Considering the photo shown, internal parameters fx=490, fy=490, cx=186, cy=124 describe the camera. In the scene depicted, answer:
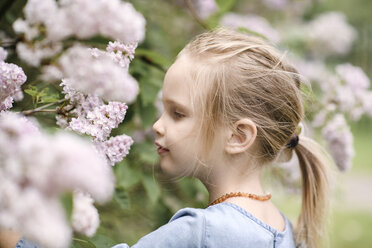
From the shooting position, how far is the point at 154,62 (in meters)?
1.67

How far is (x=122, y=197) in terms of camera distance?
4.90ft

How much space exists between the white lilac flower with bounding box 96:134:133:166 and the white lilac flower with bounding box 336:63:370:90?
1225mm

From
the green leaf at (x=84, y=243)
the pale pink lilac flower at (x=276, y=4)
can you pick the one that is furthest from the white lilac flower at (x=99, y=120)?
the pale pink lilac flower at (x=276, y=4)

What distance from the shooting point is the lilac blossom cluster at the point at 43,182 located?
19.1 inches

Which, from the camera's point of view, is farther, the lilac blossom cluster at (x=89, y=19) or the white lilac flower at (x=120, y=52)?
the white lilac flower at (x=120, y=52)

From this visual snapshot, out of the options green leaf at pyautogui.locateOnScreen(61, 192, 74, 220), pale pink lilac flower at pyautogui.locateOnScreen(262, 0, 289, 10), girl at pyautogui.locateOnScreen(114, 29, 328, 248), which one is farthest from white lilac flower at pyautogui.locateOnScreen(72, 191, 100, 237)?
pale pink lilac flower at pyautogui.locateOnScreen(262, 0, 289, 10)

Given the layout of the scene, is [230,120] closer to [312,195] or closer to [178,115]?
[178,115]

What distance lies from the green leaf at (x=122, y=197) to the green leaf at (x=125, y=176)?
1.1 inches

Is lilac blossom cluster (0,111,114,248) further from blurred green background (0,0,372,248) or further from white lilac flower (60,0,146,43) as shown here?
blurred green background (0,0,372,248)

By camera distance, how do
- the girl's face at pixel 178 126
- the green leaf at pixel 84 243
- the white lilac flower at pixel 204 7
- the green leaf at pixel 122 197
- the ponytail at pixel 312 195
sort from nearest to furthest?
1. the green leaf at pixel 84 243
2. the girl's face at pixel 178 126
3. the green leaf at pixel 122 197
4. the ponytail at pixel 312 195
5. the white lilac flower at pixel 204 7

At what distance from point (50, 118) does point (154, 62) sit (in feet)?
1.70

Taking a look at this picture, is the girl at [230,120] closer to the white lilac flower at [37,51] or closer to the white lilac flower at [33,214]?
the white lilac flower at [37,51]

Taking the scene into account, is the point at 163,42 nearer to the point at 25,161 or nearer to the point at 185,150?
the point at 185,150

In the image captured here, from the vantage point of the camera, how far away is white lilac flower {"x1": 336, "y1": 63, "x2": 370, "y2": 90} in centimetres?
196
